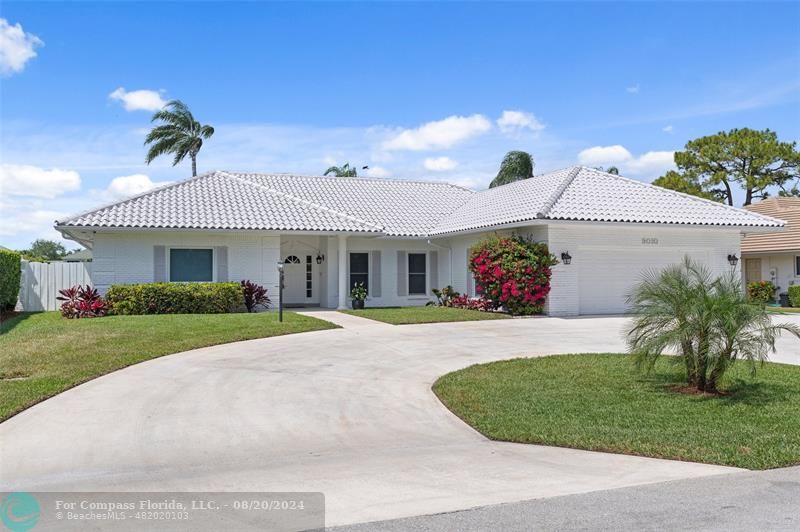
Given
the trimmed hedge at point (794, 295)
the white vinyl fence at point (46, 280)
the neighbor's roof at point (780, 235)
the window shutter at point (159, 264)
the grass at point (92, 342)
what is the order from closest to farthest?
the grass at point (92, 342), the window shutter at point (159, 264), the white vinyl fence at point (46, 280), the trimmed hedge at point (794, 295), the neighbor's roof at point (780, 235)

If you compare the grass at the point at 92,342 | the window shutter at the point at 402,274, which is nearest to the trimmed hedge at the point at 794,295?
the window shutter at the point at 402,274

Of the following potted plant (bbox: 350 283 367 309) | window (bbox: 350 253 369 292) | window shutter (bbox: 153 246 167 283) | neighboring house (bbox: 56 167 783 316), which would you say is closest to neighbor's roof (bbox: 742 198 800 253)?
neighboring house (bbox: 56 167 783 316)

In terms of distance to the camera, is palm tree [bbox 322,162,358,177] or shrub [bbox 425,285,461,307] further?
palm tree [bbox 322,162,358,177]

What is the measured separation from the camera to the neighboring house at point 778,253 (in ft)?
98.7

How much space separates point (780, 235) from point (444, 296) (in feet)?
57.4

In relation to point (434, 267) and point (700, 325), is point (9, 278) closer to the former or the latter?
point (434, 267)

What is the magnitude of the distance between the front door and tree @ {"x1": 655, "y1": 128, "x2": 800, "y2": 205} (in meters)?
14.0

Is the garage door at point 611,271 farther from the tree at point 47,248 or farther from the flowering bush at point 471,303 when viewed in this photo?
the tree at point 47,248

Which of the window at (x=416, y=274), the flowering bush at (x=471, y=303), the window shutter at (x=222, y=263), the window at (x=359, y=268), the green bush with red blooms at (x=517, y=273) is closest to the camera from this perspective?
the green bush with red blooms at (x=517, y=273)

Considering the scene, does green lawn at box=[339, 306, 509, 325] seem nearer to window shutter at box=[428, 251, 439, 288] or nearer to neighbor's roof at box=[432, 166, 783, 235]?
neighbor's roof at box=[432, 166, 783, 235]

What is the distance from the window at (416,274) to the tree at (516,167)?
1191cm

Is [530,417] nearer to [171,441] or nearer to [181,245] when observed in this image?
[171,441]

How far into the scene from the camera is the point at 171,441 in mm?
6824

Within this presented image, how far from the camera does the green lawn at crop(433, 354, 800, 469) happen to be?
6688 millimetres
